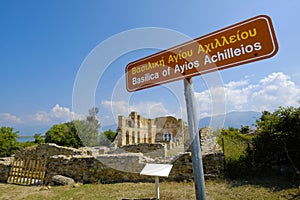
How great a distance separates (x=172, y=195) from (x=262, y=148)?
387cm

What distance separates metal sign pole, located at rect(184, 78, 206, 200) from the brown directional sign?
17cm

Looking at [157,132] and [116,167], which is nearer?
[116,167]

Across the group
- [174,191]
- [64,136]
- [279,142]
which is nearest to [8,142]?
[64,136]

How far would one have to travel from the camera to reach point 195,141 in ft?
5.90

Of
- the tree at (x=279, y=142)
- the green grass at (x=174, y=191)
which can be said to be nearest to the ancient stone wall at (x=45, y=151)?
the green grass at (x=174, y=191)

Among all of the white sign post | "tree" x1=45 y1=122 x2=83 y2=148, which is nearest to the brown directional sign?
the white sign post

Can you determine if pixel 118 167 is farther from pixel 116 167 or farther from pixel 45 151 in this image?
pixel 45 151

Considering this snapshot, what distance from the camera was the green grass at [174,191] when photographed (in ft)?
15.7

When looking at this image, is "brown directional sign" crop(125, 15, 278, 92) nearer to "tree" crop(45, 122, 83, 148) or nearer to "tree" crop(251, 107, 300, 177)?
"tree" crop(251, 107, 300, 177)

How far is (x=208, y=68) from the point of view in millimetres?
1810

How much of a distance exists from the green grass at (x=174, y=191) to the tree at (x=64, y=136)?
18729mm

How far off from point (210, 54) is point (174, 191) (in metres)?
4.79

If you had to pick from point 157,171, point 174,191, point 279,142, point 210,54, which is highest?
point 210,54

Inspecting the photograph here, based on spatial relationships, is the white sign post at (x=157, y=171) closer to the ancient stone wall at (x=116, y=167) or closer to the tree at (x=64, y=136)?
the ancient stone wall at (x=116, y=167)
